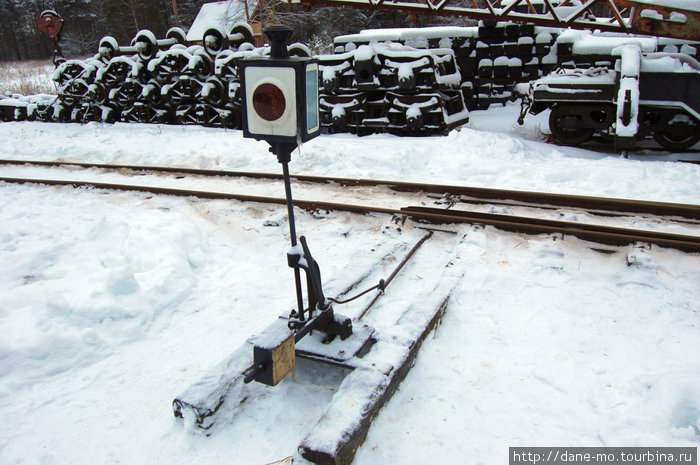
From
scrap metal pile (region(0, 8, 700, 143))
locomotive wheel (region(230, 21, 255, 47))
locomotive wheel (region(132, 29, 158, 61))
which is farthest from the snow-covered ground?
locomotive wheel (region(132, 29, 158, 61))

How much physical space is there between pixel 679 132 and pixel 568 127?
1837mm

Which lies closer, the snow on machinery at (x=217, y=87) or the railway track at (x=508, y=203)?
the railway track at (x=508, y=203)

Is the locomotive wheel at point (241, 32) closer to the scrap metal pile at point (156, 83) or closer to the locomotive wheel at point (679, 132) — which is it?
the scrap metal pile at point (156, 83)

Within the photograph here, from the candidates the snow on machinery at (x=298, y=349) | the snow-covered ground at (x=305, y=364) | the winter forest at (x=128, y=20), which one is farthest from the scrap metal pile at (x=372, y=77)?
the winter forest at (x=128, y=20)

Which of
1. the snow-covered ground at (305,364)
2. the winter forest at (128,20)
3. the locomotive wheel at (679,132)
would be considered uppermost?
the winter forest at (128,20)

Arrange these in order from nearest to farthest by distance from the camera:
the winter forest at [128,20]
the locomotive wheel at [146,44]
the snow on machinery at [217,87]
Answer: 1. the snow on machinery at [217,87]
2. the locomotive wheel at [146,44]
3. the winter forest at [128,20]

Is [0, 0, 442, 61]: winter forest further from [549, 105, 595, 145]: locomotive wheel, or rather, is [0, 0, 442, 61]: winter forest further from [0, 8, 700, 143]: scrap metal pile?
[549, 105, 595, 145]: locomotive wheel

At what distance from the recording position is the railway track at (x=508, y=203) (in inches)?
184

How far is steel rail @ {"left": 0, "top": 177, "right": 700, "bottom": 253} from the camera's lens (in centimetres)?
456

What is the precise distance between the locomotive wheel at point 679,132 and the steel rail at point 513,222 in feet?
16.3

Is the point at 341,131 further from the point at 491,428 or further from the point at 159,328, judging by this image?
the point at 491,428

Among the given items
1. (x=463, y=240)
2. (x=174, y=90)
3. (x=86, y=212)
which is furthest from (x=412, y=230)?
(x=174, y=90)

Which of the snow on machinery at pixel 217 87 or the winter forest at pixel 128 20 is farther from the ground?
the winter forest at pixel 128 20

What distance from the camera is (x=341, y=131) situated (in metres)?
11.3
